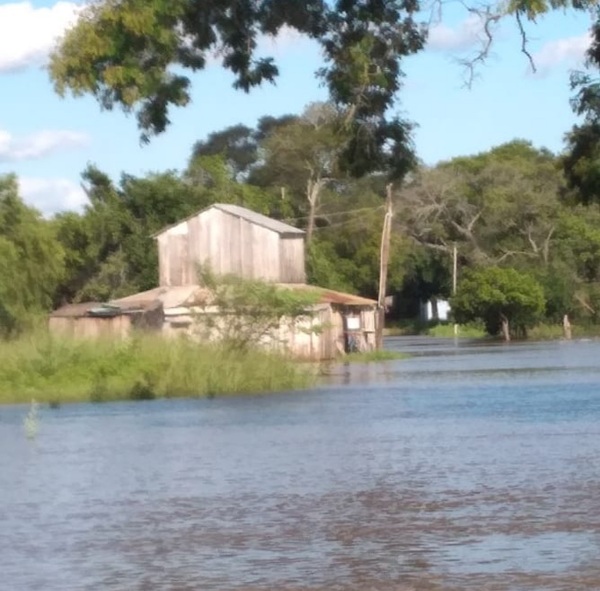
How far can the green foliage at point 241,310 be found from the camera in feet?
148

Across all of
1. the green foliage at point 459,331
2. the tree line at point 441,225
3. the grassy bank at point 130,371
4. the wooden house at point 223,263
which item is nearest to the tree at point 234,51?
the grassy bank at point 130,371

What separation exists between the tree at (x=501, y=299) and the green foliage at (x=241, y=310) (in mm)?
42547

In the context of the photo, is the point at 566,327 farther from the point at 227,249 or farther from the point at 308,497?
the point at 308,497

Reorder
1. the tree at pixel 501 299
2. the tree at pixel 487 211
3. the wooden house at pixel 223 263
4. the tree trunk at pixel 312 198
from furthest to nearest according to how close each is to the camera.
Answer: the tree at pixel 487 211, the tree trunk at pixel 312 198, the tree at pixel 501 299, the wooden house at pixel 223 263

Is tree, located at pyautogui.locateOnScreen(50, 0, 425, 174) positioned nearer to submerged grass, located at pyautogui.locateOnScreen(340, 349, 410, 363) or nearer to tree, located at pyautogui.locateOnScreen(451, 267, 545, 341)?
submerged grass, located at pyautogui.locateOnScreen(340, 349, 410, 363)

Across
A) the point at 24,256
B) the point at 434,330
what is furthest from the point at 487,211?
the point at 24,256

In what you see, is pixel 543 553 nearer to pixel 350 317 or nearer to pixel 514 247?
pixel 350 317

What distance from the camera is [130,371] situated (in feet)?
140

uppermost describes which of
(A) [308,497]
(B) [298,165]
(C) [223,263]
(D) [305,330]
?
(B) [298,165]

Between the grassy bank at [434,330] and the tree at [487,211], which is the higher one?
the tree at [487,211]

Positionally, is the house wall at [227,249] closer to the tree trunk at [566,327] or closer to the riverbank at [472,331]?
the riverbank at [472,331]

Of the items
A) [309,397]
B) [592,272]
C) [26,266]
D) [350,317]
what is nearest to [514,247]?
[592,272]

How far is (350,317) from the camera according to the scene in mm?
69938

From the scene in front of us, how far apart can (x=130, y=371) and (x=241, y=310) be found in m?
4.31
